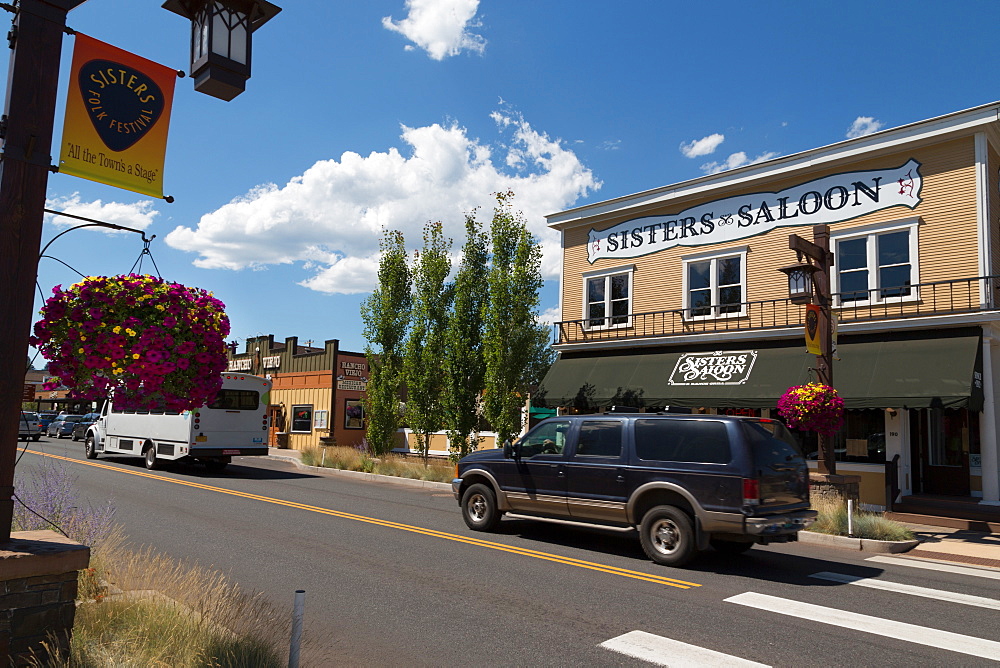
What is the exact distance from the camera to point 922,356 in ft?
51.8

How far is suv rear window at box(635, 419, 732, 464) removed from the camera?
9.01 meters

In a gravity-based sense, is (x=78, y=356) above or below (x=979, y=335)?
below

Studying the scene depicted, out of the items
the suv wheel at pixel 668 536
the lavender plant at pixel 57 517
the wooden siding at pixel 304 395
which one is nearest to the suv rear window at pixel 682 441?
the suv wheel at pixel 668 536

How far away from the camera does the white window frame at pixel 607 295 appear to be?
2234 cm

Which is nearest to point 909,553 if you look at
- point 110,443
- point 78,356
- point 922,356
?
point 922,356

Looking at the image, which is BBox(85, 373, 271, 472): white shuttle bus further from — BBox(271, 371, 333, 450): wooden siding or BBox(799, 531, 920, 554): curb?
BBox(799, 531, 920, 554): curb

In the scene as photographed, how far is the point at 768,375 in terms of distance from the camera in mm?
17734

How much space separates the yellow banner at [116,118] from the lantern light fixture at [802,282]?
41.1ft

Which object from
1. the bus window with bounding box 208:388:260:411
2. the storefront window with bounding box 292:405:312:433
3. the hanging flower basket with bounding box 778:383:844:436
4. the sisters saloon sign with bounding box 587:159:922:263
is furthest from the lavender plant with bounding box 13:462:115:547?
the storefront window with bounding box 292:405:312:433

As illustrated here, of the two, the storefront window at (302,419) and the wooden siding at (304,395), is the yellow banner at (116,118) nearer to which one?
the wooden siding at (304,395)

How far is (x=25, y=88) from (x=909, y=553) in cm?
1293

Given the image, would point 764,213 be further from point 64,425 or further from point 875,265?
point 64,425

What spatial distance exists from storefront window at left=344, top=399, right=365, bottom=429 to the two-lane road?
66.3 feet

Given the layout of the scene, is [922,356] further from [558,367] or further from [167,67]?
[167,67]
